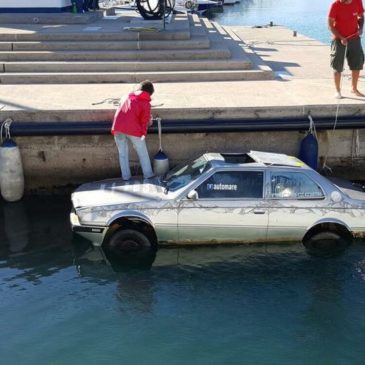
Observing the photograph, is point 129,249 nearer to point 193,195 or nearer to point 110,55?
point 193,195

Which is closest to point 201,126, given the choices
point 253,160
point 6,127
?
point 253,160

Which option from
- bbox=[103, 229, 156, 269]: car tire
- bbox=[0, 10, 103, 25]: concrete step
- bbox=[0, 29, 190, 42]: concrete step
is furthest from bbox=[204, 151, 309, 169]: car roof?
bbox=[0, 10, 103, 25]: concrete step

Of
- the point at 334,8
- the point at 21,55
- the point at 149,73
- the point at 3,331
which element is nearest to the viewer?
the point at 3,331

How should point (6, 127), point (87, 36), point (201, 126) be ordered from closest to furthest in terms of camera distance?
point (6, 127), point (201, 126), point (87, 36)


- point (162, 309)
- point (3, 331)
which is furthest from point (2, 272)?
point (162, 309)

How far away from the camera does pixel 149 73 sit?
13.1 m

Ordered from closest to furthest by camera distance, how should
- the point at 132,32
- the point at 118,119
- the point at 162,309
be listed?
1. the point at 162,309
2. the point at 118,119
3. the point at 132,32

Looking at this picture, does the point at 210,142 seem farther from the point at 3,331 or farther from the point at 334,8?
the point at 3,331

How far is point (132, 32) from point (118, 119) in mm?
7139

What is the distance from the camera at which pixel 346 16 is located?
10.6 meters

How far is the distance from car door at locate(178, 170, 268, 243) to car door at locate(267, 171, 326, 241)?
160mm

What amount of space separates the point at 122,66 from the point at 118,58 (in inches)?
25.7

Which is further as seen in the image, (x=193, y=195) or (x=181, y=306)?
(x=193, y=195)

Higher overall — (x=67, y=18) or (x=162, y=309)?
(x=67, y=18)
